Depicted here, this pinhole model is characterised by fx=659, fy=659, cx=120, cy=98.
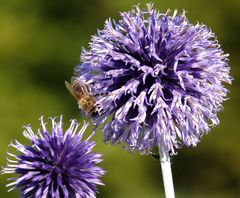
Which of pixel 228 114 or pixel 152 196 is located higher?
pixel 228 114

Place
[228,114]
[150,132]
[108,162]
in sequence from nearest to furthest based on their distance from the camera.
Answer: [150,132] < [108,162] < [228,114]

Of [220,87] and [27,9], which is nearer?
[220,87]

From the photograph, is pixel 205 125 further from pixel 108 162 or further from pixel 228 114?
pixel 228 114

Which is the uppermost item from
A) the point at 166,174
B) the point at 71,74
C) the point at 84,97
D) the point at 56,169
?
the point at 71,74

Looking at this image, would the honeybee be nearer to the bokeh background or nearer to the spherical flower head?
the spherical flower head

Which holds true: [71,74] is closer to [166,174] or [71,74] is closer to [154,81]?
[154,81]

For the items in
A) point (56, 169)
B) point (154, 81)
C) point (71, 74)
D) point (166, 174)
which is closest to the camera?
point (166, 174)

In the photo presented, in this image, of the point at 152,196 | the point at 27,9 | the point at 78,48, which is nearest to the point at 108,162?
the point at 152,196

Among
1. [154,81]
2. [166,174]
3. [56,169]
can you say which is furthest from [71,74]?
[166,174]
